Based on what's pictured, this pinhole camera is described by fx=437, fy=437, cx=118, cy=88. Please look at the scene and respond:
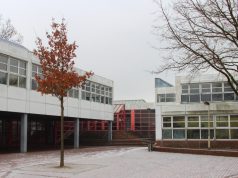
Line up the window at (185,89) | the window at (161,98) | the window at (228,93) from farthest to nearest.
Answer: the window at (161,98)
the window at (185,89)
the window at (228,93)

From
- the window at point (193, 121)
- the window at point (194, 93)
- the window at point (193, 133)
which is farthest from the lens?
the window at point (194, 93)

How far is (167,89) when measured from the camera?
5466cm

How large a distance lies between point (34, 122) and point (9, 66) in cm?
2295

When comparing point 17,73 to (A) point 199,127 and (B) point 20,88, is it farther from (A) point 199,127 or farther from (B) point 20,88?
(A) point 199,127

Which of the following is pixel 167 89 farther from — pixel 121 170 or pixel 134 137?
pixel 121 170

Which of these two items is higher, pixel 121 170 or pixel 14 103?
pixel 14 103

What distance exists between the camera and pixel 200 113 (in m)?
37.1

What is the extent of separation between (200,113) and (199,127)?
1.19m

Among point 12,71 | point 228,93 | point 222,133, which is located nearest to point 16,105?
point 12,71

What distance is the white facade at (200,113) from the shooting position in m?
35.6

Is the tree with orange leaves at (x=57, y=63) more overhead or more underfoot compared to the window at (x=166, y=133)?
more overhead

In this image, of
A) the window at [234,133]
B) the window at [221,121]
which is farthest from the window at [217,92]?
the window at [234,133]

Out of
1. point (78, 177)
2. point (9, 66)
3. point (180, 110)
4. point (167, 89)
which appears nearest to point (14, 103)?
point (9, 66)

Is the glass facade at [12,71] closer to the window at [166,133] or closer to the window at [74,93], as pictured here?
the window at [74,93]
